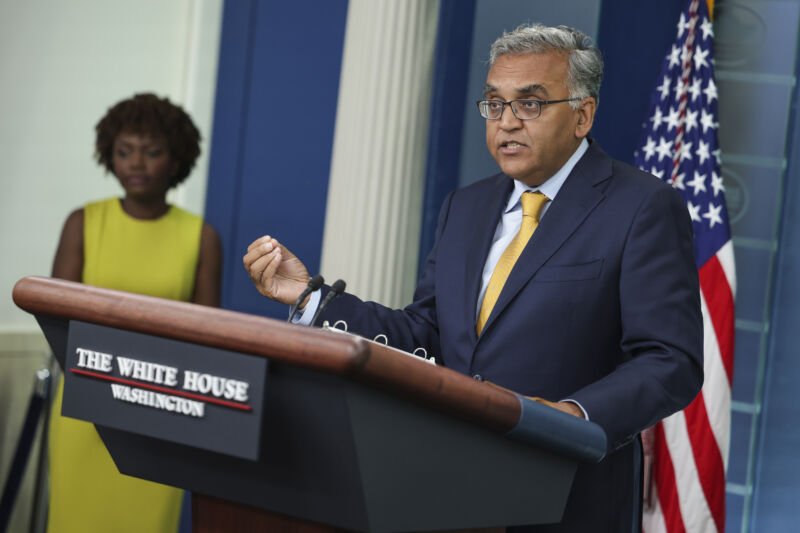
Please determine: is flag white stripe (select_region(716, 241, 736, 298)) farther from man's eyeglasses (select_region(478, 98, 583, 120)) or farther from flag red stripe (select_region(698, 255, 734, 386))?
man's eyeglasses (select_region(478, 98, 583, 120))

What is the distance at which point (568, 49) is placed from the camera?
195 cm

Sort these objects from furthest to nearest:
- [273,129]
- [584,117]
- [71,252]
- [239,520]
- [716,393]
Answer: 1. [273,129]
2. [71,252]
3. [716,393]
4. [584,117]
5. [239,520]

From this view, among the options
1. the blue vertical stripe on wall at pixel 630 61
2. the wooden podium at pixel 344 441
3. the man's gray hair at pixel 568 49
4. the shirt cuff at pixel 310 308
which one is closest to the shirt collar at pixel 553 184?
the man's gray hair at pixel 568 49

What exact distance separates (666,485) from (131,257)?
7.12 feet

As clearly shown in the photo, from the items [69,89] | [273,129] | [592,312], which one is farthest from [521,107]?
[69,89]

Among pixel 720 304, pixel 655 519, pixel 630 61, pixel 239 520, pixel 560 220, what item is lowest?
pixel 655 519

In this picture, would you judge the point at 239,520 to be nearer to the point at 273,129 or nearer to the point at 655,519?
the point at 655,519

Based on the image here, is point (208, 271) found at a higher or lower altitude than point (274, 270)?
lower

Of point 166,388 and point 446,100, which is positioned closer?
point 166,388

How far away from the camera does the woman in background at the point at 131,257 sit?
344 centimetres

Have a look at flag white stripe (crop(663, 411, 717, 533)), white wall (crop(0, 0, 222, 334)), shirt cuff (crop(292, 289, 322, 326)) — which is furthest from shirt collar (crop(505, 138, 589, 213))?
white wall (crop(0, 0, 222, 334))

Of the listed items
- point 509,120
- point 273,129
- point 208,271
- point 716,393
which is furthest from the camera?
point 273,129

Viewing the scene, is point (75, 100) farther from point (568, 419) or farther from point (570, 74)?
point (568, 419)

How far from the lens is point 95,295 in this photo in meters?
1.18
